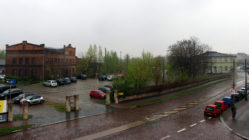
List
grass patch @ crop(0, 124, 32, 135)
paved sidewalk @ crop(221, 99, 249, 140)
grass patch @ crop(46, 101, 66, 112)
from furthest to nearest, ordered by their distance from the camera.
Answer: grass patch @ crop(46, 101, 66, 112) < paved sidewalk @ crop(221, 99, 249, 140) < grass patch @ crop(0, 124, 32, 135)

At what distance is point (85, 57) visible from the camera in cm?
7356

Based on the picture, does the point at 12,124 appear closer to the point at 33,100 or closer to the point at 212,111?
the point at 33,100

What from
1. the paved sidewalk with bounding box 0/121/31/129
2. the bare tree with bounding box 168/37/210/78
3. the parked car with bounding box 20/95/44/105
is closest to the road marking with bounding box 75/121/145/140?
the paved sidewalk with bounding box 0/121/31/129

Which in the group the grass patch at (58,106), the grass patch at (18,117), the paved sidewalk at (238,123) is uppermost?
the grass patch at (58,106)

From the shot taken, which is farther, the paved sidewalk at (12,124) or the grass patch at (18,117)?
the grass patch at (18,117)

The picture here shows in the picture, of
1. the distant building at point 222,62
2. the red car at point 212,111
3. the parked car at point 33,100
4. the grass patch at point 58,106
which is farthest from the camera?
the distant building at point 222,62

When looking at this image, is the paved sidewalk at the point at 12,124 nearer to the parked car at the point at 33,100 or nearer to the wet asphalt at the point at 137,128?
the wet asphalt at the point at 137,128

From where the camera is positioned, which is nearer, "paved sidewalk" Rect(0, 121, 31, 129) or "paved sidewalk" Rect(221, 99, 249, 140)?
"paved sidewalk" Rect(221, 99, 249, 140)

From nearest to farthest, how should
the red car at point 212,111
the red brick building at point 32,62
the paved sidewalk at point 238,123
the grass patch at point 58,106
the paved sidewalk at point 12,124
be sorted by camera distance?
the paved sidewalk at point 238,123, the paved sidewalk at point 12,124, the red car at point 212,111, the grass patch at point 58,106, the red brick building at point 32,62

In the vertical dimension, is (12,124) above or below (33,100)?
below

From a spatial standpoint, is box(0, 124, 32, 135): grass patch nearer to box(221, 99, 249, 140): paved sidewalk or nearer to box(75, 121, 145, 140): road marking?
box(75, 121, 145, 140): road marking

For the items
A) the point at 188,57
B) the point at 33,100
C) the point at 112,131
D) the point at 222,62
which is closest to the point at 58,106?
the point at 33,100

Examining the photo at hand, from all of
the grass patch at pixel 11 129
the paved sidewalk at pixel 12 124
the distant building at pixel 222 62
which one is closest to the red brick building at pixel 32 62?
the paved sidewalk at pixel 12 124

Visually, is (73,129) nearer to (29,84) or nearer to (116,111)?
(116,111)
